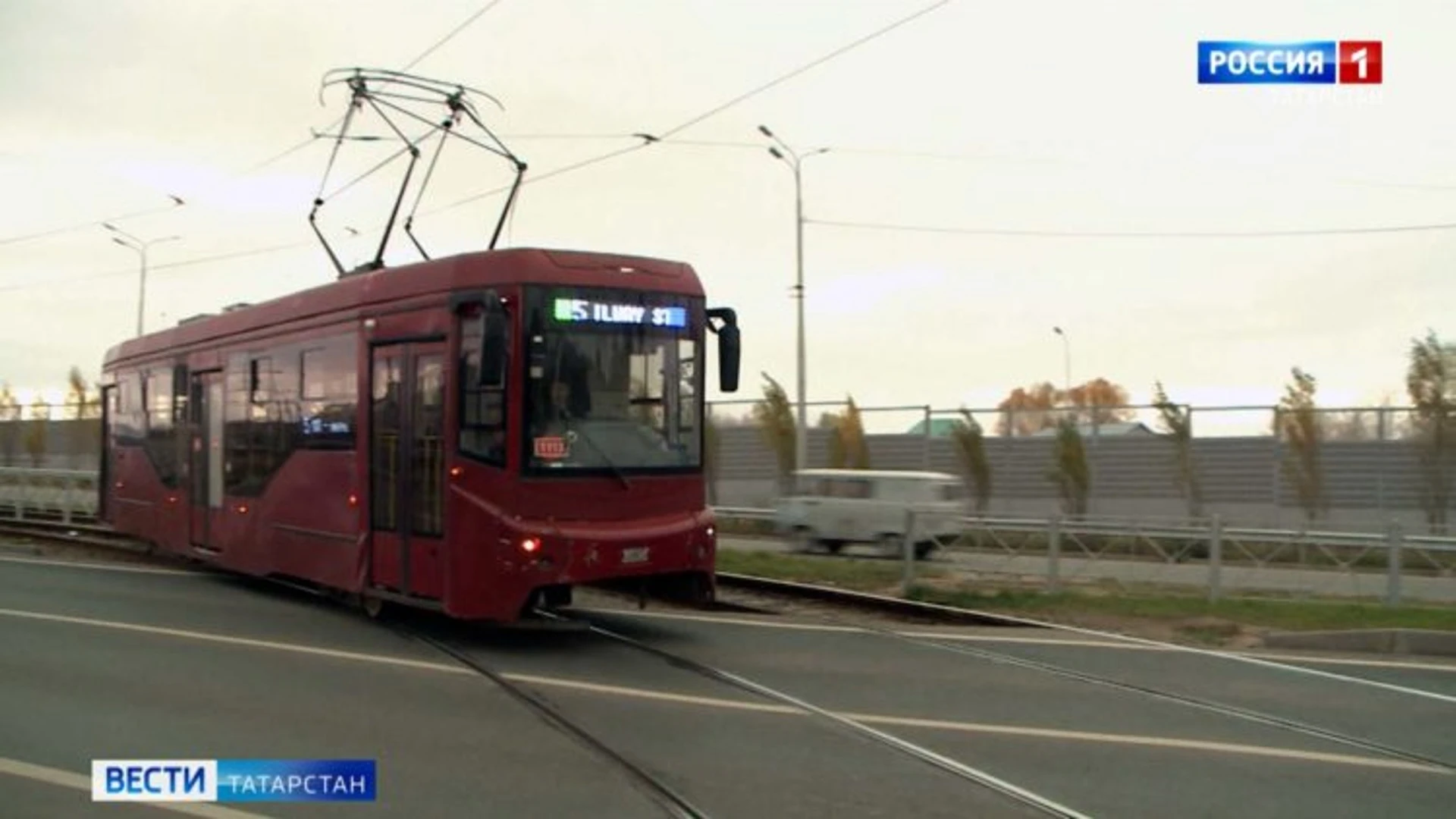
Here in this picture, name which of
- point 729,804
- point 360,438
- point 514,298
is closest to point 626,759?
point 729,804

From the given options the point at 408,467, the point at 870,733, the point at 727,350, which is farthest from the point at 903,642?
the point at 408,467

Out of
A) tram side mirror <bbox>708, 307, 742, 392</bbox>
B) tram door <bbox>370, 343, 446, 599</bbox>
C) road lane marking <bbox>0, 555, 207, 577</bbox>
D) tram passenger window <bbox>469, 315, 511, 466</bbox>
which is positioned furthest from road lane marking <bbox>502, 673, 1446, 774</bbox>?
road lane marking <bbox>0, 555, 207, 577</bbox>

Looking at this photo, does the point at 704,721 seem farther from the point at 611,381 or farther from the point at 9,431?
the point at 9,431

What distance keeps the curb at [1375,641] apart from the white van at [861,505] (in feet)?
47.7

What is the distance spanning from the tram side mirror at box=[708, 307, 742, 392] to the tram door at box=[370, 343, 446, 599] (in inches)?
105

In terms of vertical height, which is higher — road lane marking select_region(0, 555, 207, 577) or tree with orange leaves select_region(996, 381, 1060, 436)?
tree with orange leaves select_region(996, 381, 1060, 436)

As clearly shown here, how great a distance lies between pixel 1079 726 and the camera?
8.57m

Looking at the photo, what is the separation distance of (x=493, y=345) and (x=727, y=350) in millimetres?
2692

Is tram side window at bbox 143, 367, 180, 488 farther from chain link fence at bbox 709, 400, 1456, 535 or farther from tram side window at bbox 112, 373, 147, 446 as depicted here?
chain link fence at bbox 709, 400, 1456, 535

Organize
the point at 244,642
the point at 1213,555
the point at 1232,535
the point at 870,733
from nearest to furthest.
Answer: the point at 870,733, the point at 244,642, the point at 1213,555, the point at 1232,535

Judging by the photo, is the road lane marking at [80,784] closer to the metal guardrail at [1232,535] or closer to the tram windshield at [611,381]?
the tram windshield at [611,381]

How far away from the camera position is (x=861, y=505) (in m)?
29.0

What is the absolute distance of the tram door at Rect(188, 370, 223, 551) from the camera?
54.9ft

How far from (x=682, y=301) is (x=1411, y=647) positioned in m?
8.18
